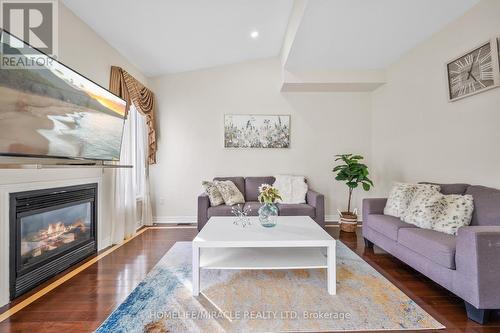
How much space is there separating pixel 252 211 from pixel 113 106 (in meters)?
2.19

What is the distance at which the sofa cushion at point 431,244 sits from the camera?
1.79 metres

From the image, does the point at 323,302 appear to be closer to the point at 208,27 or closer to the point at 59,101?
the point at 59,101

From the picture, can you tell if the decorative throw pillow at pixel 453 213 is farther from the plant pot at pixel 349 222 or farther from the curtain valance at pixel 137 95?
the curtain valance at pixel 137 95

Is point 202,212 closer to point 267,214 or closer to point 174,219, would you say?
point 174,219

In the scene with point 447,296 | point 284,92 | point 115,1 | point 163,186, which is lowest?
point 447,296

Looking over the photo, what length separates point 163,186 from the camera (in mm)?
4250

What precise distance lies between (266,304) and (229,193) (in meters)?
1.97

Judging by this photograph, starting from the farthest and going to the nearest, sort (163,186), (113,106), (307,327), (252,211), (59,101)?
(163,186)
(252,211)
(113,106)
(59,101)
(307,327)

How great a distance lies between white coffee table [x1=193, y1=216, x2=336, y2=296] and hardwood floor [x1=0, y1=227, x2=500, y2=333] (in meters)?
0.70

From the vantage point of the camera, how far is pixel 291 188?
388 centimetres

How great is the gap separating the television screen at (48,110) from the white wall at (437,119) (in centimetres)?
387

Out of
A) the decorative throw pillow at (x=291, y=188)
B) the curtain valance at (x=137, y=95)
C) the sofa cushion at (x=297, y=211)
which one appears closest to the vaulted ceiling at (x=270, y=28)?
the curtain valance at (x=137, y=95)

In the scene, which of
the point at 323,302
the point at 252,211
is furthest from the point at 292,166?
the point at 323,302

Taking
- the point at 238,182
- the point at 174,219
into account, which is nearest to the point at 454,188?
the point at 238,182
